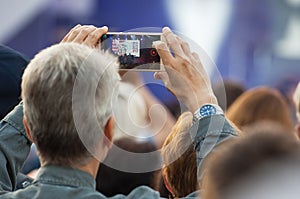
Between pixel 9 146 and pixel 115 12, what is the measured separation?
3.70m

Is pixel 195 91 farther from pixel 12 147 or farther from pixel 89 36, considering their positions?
pixel 12 147

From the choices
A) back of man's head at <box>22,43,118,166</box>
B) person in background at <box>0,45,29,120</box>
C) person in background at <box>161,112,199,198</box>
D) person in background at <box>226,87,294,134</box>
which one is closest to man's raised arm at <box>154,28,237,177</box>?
person in background at <box>161,112,199,198</box>

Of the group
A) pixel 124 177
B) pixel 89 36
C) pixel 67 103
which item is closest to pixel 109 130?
pixel 67 103

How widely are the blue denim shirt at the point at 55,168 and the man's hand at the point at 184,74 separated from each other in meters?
0.07

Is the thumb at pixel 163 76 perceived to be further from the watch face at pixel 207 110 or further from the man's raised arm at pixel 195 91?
the watch face at pixel 207 110

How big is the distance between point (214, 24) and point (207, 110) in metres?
3.87

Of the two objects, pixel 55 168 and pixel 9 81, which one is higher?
pixel 55 168

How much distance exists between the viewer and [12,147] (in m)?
2.05

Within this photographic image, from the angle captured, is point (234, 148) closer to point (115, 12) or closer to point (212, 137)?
point (212, 137)

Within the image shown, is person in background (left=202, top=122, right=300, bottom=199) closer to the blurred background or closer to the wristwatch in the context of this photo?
the wristwatch

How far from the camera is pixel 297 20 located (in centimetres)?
585

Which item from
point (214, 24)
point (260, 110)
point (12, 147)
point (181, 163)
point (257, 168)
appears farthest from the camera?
point (214, 24)

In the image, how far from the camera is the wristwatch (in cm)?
194

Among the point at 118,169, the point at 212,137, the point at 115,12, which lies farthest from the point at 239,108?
the point at 115,12
